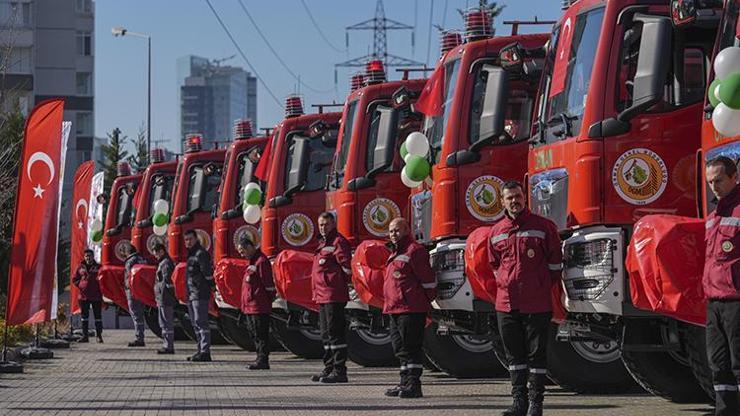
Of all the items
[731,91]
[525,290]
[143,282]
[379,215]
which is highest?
[731,91]

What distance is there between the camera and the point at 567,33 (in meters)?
13.5

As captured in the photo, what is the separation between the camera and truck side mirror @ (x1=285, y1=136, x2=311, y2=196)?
22.9 m

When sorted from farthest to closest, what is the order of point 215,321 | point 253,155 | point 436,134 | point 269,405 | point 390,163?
point 215,321 → point 253,155 → point 390,163 → point 436,134 → point 269,405

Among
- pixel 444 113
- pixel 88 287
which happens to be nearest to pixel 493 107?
pixel 444 113

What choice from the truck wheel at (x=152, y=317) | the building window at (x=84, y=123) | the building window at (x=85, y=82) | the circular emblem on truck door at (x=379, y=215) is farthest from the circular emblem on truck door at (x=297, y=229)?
the building window at (x=85, y=82)

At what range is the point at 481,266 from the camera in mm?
13742

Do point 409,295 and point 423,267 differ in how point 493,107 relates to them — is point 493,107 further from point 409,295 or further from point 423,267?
point 409,295

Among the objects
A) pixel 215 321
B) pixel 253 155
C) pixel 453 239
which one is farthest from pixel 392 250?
pixel 215 321

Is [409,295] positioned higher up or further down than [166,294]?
higher up

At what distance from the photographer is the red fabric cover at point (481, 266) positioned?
44.9 feet

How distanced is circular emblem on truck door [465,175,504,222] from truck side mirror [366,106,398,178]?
3433 millimetres

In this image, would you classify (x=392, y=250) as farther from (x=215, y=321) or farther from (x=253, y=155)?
(x=215, y=321)

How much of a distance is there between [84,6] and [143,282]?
7683 centimetres

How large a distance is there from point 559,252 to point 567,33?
1.93 m
